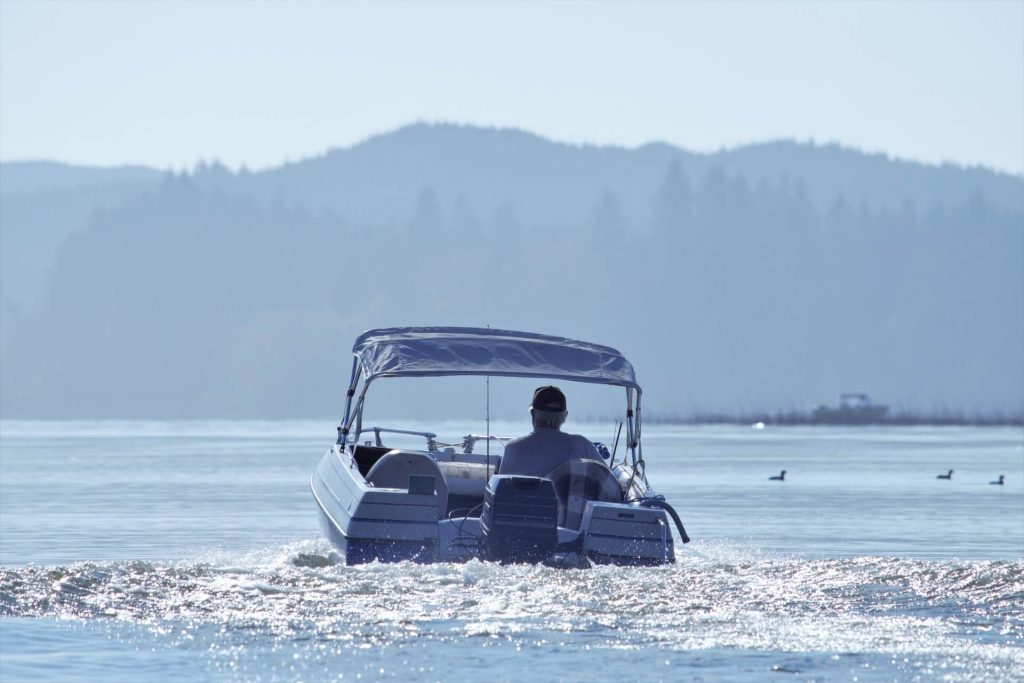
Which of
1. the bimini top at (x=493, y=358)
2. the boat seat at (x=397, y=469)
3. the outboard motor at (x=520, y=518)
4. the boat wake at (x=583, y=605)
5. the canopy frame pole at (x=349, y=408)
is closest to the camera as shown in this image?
the boat wake at (x=583, y=605)

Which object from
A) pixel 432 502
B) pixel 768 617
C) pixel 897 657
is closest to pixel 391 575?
pixel 432 502

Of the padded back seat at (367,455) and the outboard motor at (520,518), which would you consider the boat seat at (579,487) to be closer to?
the outboard motor at (520,518)

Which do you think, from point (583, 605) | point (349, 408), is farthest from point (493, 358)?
point (583, 605)

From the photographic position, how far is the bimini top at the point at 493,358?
60.4 feet

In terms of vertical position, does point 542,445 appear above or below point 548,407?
below

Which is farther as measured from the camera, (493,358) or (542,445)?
(493,358)

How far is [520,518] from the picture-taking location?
15.6 m

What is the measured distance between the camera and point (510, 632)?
13.1 m

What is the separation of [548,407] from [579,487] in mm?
842

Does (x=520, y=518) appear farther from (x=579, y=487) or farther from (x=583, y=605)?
(x=583, y=605)

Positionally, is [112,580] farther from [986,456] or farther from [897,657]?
[986,456]

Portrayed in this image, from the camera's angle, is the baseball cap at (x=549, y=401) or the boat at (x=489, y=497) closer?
the boat at (x=489, y=497)

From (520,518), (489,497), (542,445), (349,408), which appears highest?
(349,408)

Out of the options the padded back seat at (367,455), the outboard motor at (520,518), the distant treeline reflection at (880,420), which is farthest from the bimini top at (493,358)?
the distant treeline reflection at (880,420)
